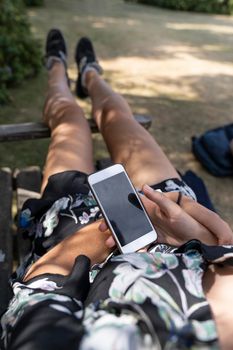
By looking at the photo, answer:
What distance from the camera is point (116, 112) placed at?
2799mm

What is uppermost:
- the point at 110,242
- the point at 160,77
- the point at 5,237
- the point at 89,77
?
the point at 89,77

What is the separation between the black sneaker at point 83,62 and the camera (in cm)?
355

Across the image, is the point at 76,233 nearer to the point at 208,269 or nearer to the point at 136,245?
the point at 136,245

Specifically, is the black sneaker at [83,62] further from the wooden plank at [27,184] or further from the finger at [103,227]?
the finger at [103,227]

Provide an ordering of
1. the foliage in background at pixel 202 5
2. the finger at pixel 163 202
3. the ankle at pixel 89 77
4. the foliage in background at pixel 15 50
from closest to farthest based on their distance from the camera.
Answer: the finger at pixel 163 202 → the ankle at pixel 89 77 → the foliage in background at pixel 15 50 → the foliage in background at pixel 202 5

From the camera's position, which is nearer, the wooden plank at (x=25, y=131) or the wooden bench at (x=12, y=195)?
the wooden bench at (x=12, y=195)

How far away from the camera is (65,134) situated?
2.62 metres

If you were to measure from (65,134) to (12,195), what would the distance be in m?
0.47

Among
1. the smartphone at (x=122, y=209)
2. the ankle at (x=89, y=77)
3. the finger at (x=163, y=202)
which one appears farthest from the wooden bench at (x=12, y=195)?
the finger at (x=163, y=202)

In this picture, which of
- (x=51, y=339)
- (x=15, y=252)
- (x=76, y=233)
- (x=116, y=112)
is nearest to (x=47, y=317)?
(x=51, y=339)

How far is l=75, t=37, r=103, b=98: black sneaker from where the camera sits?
3.55 meters

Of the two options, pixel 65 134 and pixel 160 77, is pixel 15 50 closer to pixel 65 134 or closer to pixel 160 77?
pixel 160 77

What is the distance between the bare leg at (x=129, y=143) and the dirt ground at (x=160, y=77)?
34.1 inches

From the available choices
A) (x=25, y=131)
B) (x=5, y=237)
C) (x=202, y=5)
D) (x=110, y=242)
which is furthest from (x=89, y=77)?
(x=202, y=5)
